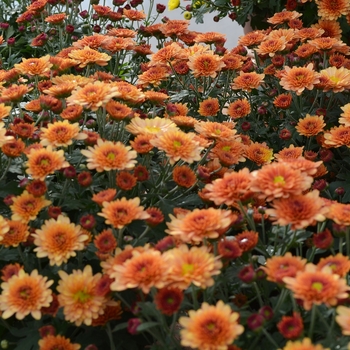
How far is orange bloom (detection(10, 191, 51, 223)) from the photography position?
132cm

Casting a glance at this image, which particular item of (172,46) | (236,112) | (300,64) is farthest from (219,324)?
(300,64)

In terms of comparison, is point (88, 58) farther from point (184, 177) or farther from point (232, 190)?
point (232, 190)

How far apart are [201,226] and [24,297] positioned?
1.17 ft

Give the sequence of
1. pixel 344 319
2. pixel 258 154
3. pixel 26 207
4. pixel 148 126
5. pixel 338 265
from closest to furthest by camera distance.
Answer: pixel 344 319 < pixel 338 265 < pixel 26 207 < pixel 148 126 < pixel 258 154

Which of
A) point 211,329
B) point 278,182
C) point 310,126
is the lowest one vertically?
point 310,126

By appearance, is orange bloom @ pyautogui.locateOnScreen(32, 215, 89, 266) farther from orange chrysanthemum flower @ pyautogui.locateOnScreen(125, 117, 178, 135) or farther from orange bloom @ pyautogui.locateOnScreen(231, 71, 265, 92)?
orange bloom @ pyautogui.locateOnScreen(231, 71, 265, 92)

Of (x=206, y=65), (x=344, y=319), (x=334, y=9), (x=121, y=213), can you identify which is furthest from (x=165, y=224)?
(x=334, y=9)

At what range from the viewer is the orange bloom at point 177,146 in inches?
54.7

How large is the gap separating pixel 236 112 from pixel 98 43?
51 centimetres

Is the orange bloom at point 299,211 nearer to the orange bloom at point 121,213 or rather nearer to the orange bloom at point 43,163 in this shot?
the orange bloom at point 121,213

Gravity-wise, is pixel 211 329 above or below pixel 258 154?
above

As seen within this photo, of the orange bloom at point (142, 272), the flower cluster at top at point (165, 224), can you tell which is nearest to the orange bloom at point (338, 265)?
the flower cluster at top at point (165, 224)

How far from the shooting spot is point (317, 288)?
99 centimetres

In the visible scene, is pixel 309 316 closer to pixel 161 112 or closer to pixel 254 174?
pixel 254 174
